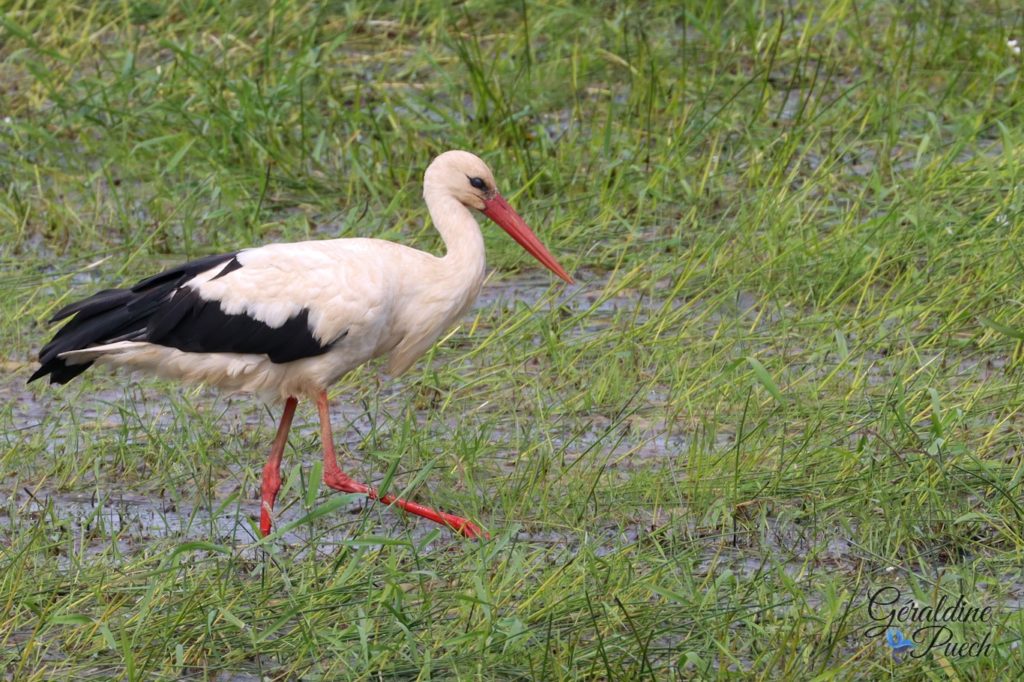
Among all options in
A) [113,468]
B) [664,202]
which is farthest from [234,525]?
[664,202]

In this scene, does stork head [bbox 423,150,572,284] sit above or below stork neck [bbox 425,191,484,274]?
above

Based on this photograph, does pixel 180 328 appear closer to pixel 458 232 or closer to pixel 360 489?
pixel 360 489

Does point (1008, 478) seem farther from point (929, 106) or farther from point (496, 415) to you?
point (929, 106)

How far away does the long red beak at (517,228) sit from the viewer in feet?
17.2

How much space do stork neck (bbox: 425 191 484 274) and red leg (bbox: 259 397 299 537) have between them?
25.1 inches

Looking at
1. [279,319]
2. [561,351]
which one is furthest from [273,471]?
[561,351]

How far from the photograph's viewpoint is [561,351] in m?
5.52

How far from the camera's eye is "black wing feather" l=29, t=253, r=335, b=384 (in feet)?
15.5

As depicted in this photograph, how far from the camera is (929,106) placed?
7082mm

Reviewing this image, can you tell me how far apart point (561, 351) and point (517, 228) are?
464 mm
